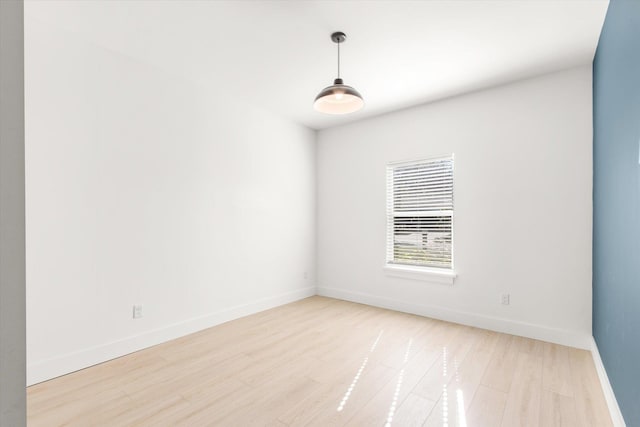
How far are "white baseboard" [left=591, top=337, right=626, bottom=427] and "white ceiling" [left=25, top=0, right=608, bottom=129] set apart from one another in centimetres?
268

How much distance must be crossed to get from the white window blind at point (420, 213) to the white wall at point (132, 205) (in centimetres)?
175

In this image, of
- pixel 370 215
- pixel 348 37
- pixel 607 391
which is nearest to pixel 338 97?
pixel 348 37

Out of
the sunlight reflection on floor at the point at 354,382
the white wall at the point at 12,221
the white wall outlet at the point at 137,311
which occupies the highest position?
the white wall at the point at 12,221

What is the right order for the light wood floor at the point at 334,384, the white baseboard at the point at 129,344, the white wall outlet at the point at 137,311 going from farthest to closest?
the white wall outlet at the point at 137,311, the white baseboard at the point at 129,344, the light wood floor at the point at 334,384

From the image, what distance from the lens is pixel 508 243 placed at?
132 inches

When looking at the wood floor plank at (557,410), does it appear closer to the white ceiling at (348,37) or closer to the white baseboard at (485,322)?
the white baseboard at (485,322)

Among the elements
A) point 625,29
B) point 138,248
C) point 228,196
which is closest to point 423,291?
point 228,196

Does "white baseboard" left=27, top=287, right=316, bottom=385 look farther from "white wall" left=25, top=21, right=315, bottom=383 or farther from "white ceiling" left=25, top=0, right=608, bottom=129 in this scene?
"white ceiling" left=25, top=0, right=608, bottom=129

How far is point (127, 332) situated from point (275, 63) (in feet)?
9.66

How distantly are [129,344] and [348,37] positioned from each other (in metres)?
3.40

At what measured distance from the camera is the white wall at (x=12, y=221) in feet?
1.53

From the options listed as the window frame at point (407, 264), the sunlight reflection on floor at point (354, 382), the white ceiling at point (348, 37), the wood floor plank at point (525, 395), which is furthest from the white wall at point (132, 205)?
the wood floor plank at point (525, 395)

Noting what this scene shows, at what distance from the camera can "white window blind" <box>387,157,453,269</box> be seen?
3855 mm

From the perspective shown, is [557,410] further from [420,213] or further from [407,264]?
[420,213]
